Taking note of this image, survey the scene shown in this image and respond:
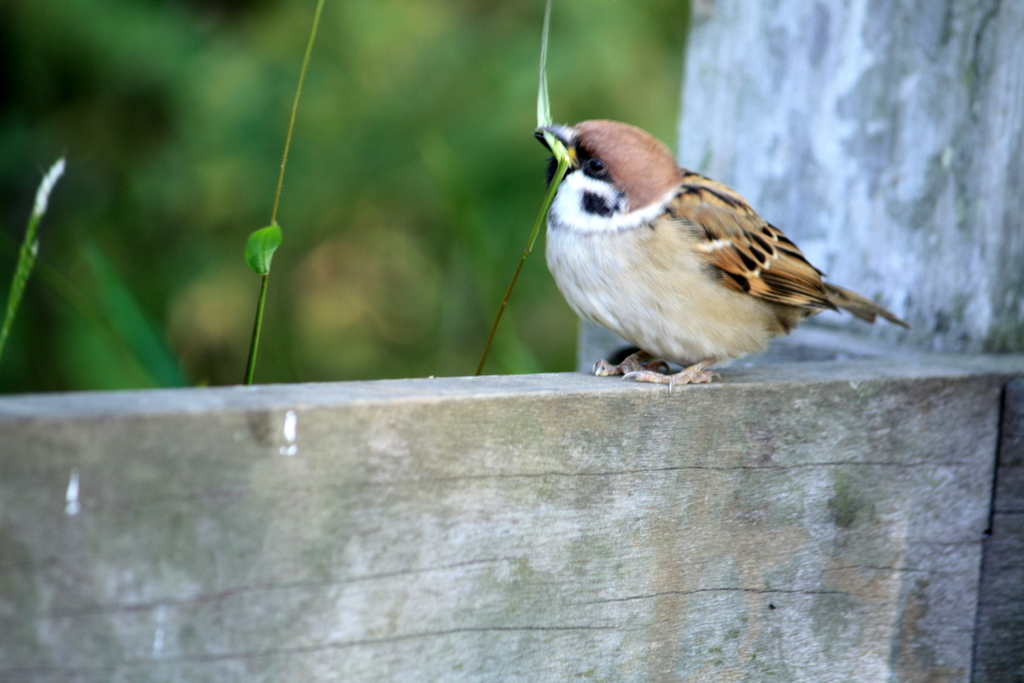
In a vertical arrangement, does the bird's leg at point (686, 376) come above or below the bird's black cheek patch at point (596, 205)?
below

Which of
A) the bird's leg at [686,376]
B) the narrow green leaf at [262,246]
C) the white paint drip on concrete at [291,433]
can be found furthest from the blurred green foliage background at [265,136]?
the white paint drip on concrete at [291,433]

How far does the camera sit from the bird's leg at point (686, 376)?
1.63m

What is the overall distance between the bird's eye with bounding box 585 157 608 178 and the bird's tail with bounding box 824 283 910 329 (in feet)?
1.64

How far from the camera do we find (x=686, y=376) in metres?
1.77

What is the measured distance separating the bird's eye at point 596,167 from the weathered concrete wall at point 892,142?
18.6 inches

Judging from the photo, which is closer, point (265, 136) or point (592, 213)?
point (592, 213)

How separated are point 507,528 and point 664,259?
2.78 ft

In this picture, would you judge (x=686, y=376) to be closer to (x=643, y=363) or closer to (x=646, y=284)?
(x=646, y=284)

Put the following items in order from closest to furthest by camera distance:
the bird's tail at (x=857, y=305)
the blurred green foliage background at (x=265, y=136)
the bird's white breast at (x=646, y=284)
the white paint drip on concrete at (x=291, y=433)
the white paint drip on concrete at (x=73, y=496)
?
the white paint drip on concrete at (x=73, y=496) → the white paint drip on concrete at (x=291, y=433) → the bird's white breast at (x=646, y=284) → the bird's tail at (x=857, y=305) → the blurred green foliage background at (x=265, y=136)

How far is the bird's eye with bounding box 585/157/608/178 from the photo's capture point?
204 centimetres

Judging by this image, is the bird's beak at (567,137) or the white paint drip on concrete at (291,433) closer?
the white paint drip on concrete at (291,433)

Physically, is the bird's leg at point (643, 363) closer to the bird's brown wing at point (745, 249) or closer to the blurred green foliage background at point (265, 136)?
the bird's brown wing at point (745, 249)

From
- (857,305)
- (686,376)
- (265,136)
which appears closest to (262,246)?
(686,376)

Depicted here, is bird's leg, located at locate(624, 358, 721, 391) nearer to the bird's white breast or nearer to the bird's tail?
the bird's white breast
